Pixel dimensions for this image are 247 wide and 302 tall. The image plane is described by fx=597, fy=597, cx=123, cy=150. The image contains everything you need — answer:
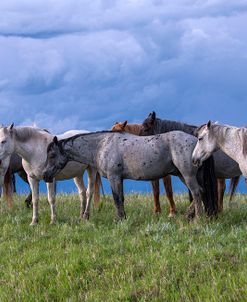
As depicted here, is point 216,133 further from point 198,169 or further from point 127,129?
point 127,129

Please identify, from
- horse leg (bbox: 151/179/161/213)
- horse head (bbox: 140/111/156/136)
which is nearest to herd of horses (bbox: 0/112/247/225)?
horse leg (bbox: 151/179/161/213)

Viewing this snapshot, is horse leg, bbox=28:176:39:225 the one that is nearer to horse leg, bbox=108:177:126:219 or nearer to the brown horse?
horse leg, bbox=108:177:126:219

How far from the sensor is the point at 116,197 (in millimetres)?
12258

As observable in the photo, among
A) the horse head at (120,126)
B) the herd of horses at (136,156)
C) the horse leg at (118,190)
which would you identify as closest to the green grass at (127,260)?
the horse leg at (118,190)

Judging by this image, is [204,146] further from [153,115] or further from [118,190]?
[153,115]

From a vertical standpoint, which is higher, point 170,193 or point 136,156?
point 136,156

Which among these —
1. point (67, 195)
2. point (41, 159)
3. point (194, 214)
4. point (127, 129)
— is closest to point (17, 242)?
point (41, 159)

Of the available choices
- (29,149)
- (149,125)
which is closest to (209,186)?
Result: (149,125)

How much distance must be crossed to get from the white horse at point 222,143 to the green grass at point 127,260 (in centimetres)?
126

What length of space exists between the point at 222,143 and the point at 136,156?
71.5 inches

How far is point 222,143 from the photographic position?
11336 mm

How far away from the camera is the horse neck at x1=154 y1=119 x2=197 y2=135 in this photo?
13.9 meters

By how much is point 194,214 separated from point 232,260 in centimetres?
402

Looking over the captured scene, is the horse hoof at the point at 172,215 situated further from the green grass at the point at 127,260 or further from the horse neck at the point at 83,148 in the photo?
the horse neck at the point at 83,148
